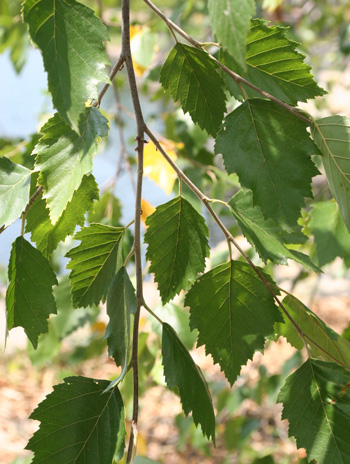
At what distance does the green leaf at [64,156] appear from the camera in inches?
16.7

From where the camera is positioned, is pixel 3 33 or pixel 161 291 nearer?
pixel 161 291

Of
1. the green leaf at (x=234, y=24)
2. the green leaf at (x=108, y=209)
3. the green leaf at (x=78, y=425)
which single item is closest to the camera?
the green leaf at (x=234, y=24)

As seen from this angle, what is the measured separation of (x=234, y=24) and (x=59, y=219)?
23 cm

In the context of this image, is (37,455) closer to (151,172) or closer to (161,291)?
(161,291)

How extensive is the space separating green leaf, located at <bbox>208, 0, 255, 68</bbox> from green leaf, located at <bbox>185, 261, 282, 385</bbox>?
0.21 meters

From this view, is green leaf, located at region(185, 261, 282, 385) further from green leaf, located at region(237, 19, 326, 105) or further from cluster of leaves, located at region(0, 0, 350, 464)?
green leaf, located at region(237, 19, 326, 105)

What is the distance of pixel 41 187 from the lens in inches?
18.3

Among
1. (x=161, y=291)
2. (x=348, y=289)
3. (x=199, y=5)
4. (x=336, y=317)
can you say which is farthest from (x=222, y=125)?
(x=348, y=289)

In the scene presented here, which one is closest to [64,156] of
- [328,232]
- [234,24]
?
[234,24]

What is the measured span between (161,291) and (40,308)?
106mm

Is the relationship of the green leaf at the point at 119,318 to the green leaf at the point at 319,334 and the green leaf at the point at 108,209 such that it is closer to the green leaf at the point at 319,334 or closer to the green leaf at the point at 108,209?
the green leaf at the point at 319,334

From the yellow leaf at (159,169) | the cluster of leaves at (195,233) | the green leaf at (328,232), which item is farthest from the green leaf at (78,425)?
the yellow leaf at (159,169)

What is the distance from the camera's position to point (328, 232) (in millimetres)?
795

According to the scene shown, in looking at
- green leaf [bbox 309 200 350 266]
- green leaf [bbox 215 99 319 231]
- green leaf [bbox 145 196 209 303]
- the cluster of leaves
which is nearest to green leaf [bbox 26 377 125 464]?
the cluster of leaves
